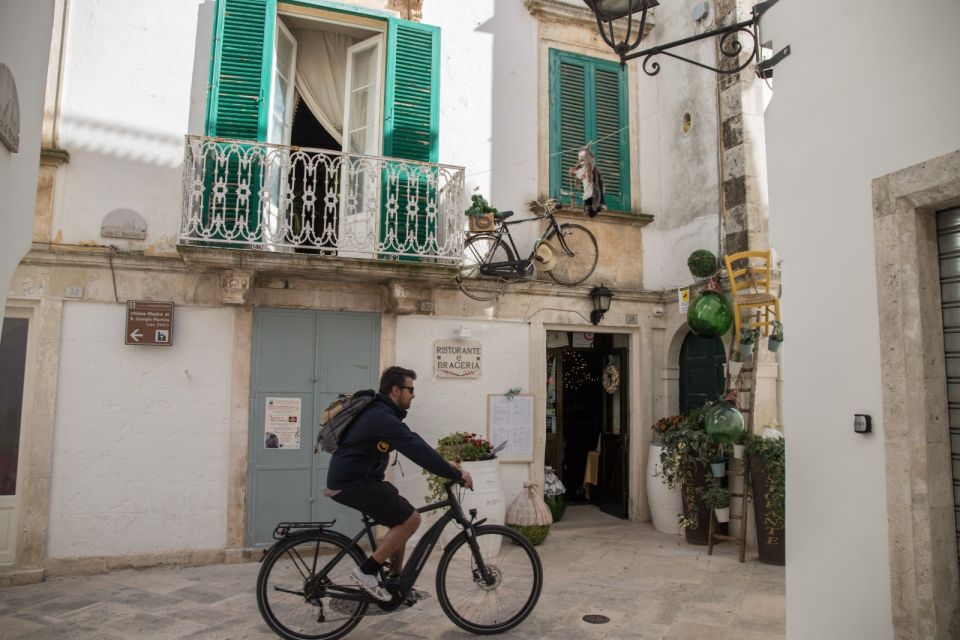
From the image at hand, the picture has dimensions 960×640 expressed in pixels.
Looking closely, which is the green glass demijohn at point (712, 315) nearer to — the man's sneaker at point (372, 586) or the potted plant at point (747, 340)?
the potted plant at point (747, 340)

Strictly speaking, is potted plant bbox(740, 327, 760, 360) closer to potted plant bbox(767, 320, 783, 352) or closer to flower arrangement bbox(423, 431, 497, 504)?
potted plant bbox(767, 320, 783, 352)

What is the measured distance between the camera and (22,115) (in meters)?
3.19

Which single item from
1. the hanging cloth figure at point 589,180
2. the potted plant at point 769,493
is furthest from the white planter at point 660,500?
the hanging cloth figure at point 589,180

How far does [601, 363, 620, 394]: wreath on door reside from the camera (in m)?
8.69

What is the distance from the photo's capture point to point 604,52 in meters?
8.58

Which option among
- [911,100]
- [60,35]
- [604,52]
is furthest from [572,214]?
[60,35]

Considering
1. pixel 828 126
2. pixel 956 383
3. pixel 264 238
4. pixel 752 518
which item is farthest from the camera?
pixel 752 518

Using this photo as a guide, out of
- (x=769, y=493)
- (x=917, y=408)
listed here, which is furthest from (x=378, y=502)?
(x=769, y=493)

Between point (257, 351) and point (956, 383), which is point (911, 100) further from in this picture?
point (257, 351)

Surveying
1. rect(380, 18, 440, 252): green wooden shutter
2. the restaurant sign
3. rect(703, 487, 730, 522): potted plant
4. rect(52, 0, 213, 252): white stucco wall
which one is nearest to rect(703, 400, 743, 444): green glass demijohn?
rect(703, 487, 730, 522): potted plant

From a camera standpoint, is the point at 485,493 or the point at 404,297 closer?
the point at 485,493

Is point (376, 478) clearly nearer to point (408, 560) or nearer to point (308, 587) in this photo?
point (408, 560)

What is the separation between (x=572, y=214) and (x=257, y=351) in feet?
13.0

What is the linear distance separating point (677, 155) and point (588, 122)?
1187mm
